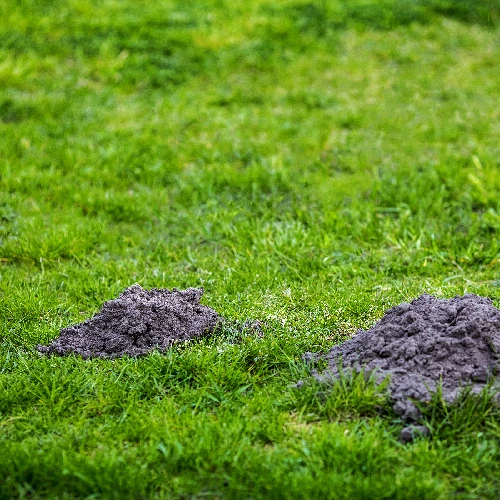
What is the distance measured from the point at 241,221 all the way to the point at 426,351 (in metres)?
2.92

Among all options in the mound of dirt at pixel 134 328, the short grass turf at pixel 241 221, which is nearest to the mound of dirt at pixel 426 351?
the short grass turf at pixel 241 221

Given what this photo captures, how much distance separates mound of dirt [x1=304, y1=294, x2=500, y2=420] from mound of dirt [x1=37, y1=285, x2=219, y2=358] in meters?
0.79

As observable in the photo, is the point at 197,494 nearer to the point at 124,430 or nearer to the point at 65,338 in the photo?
the point at 124,430

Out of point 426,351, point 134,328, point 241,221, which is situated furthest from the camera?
point 241,221

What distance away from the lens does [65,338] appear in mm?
4457

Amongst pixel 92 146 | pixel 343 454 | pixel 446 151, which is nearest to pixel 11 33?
pixel 92 146

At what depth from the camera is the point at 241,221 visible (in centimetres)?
650

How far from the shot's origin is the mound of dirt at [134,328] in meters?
4.37

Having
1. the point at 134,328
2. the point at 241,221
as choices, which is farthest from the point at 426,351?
the point at 241,221

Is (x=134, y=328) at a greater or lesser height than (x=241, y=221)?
greater

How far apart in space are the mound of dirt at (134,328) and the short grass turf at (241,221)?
14 cm

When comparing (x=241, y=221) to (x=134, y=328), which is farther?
(x=241, y=221)

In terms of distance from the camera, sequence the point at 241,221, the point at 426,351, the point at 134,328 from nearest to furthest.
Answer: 1. the point at 426,351
2. the point at 134,328
3. the point at 241,221

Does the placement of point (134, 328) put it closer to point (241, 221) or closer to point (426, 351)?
point (426, 351)
